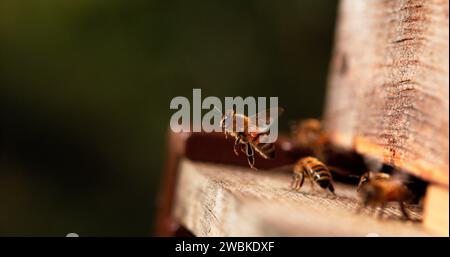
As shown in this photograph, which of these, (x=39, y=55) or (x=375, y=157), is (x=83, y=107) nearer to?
(x=39, y=55)

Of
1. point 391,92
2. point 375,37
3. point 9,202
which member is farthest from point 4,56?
point 391,92

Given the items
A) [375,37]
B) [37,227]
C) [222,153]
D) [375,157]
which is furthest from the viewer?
[37,227]

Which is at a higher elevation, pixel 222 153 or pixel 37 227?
pixel 222 153

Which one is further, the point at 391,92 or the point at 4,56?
the point at 4,56

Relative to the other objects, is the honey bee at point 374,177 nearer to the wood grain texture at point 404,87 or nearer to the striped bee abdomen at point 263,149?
the wood grain texture at point 404,87

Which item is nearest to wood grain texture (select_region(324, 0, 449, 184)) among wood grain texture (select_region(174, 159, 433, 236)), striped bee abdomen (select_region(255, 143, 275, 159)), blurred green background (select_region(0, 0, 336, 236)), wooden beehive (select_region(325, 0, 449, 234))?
wooden beehive (select_region(325, 0, 449, 234))

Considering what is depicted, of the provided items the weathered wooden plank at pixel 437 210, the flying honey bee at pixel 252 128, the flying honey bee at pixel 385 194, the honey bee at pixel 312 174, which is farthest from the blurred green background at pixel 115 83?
the weathered wooden plank at pixel 437 210

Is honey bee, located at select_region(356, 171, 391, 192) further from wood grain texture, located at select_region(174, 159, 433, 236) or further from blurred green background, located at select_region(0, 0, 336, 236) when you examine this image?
blurred green background, located at select_region(0, 0, 336, 236)
